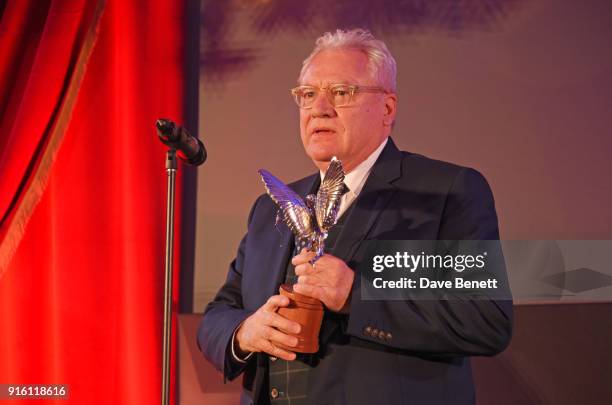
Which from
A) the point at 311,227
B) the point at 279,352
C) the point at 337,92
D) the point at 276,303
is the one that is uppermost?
the point at 337,92

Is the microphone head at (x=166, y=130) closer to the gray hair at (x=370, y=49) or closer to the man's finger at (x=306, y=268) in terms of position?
the man's finger at (x=306, y=268)

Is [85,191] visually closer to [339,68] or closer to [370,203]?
[339,68]

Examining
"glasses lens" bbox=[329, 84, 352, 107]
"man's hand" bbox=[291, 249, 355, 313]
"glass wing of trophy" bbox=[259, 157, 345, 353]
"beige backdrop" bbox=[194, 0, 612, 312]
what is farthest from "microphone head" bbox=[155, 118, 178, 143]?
"beige backdrop" bbox=[194, 0, 612, 312]

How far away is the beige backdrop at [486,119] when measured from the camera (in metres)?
2.51

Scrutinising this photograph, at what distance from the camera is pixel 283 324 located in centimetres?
143

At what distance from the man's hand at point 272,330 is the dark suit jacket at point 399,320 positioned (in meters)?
Answer: 0.13

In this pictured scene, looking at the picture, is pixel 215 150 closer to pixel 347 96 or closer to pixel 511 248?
pixel 347 96

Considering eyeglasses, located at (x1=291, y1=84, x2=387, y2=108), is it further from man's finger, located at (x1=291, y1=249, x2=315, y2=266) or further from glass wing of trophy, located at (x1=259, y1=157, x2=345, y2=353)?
man's finger, located at (x1=291, y1=249, x2=315, y2=266)

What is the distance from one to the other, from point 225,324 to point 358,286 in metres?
0.44

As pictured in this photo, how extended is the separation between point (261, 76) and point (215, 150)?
354mm

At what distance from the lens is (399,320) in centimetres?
149

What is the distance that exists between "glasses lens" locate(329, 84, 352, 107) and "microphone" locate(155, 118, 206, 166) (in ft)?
1.35

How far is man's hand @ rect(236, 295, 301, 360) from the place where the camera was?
1.43 metres

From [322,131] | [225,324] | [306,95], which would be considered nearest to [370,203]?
[322,131]
